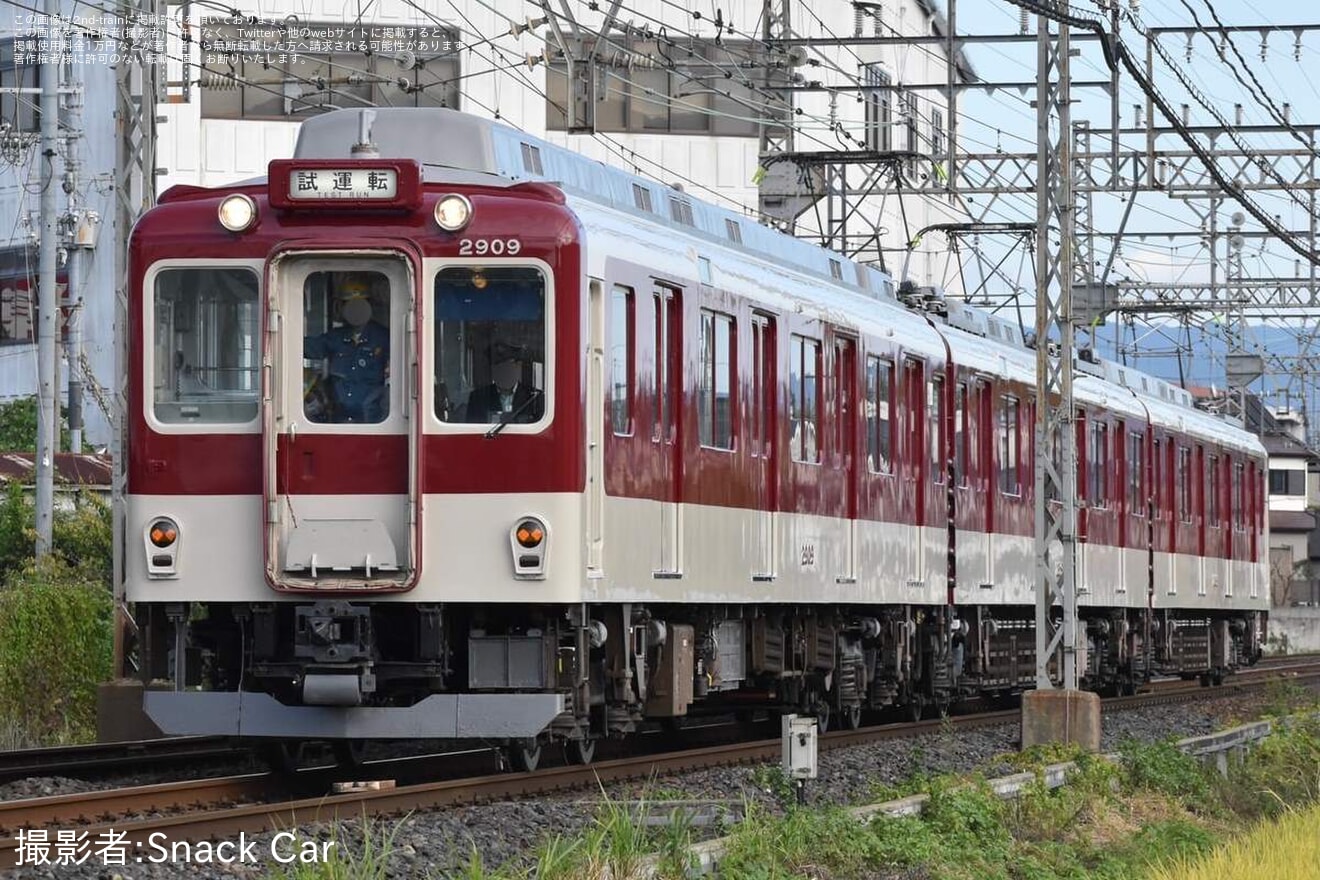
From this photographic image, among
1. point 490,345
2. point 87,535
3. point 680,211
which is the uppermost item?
point 680,211

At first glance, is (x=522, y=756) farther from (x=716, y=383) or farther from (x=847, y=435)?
(x=847, y=435)

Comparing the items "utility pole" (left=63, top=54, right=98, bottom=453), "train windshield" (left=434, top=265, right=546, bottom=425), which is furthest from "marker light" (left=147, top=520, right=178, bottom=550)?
"utility pole" (left=63, top=54, right=98, bottom=453)

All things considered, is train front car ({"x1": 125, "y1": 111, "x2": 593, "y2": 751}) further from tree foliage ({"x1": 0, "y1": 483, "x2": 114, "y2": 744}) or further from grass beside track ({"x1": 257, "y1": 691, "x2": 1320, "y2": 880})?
tree foliage ({"x1": 0, "y1": 483, "x2": 114, "y2": 744})

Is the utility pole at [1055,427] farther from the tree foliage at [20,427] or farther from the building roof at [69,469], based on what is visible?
the tree foliage at [20,427]

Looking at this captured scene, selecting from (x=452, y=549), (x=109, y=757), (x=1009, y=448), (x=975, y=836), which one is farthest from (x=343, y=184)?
(x=1009, y=448)

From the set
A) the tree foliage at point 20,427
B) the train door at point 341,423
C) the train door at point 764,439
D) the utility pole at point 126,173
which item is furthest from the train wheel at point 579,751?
the tree foliage at point 20,427

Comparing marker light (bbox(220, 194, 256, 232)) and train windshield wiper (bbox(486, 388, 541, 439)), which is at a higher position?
marker light (bbox(220, 194, 256, 232))

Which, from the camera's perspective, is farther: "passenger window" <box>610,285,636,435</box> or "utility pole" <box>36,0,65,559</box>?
"utility pole" <box>36,0,65,559</box>

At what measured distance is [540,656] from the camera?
1267 centimetres

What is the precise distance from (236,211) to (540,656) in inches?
114

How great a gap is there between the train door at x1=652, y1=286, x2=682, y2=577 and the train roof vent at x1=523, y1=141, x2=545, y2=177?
104 centimetres

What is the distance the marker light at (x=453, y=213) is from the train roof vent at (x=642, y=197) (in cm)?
270

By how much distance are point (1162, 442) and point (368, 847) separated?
21.3m

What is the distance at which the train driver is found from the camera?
1261 cm
